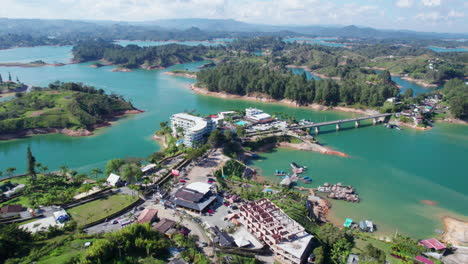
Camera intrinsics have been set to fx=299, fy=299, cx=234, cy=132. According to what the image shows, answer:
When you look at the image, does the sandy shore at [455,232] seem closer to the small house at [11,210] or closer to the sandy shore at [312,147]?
the sandy shore at [312,147]

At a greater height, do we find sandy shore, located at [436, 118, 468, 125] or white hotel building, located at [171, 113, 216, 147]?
white hotel building, located at [171, 113, 216, 147]

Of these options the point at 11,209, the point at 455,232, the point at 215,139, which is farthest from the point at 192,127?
the point at 455,232

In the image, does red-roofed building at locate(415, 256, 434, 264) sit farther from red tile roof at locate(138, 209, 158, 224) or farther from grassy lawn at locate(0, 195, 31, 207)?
grassy lawn at locate(0, 195, 31, 207)

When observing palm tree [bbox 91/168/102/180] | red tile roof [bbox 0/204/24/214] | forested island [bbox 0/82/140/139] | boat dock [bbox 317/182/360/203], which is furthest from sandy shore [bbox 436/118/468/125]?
red tile roof [bbox 0/204/24/214]

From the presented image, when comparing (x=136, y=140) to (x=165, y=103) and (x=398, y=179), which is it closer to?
(x=165, y=103)

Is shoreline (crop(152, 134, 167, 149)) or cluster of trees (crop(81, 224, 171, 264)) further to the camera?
shoreline (crop(152, 134, 167, 149))

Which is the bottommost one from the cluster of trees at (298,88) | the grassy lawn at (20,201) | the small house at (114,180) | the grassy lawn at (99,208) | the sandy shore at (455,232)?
the sandy shore at (455,232)

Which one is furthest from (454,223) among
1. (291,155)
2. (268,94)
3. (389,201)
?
(268,94)

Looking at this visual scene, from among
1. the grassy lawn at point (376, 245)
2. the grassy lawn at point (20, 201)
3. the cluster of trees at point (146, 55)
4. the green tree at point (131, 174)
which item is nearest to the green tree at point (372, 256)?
the grassy lawn at point (376, 245)
